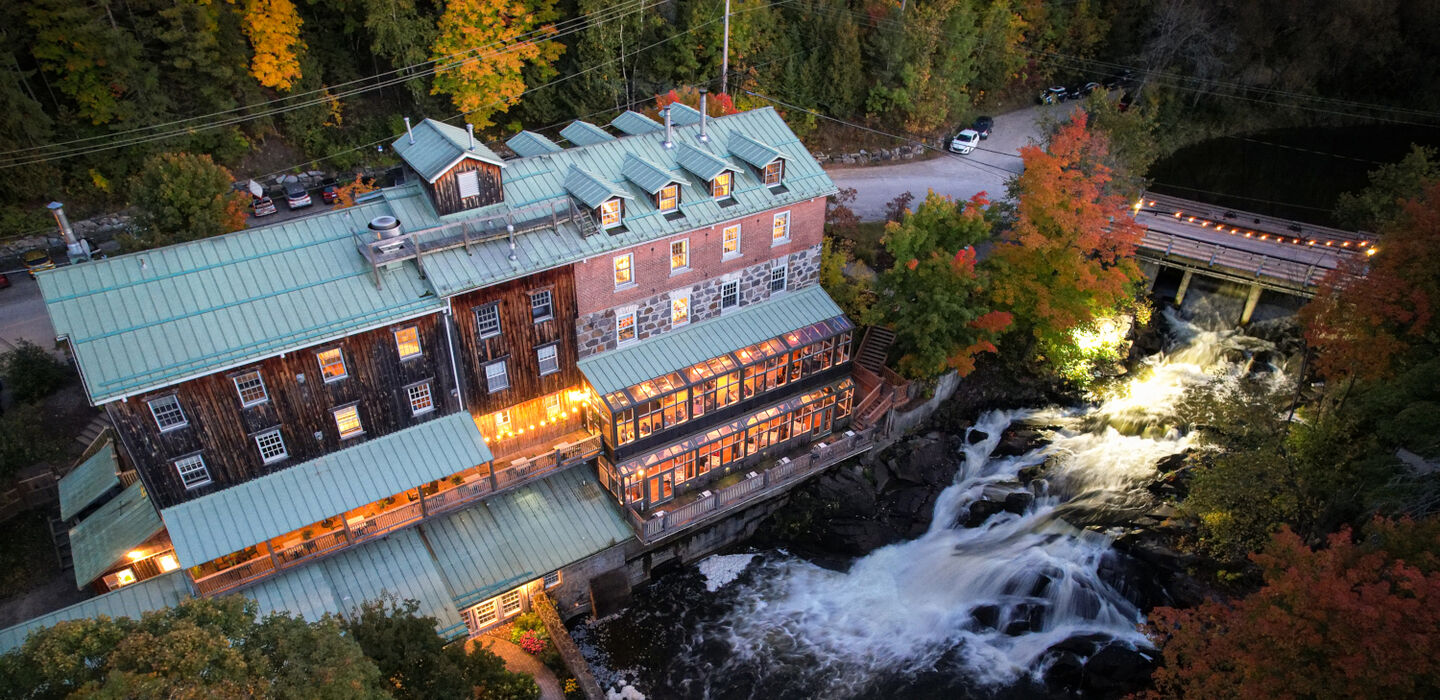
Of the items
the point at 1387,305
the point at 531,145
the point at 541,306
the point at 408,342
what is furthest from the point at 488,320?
the point at 1387,305

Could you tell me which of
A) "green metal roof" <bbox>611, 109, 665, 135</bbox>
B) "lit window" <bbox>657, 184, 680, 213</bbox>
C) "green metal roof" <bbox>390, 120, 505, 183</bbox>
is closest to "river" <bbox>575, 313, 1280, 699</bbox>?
"lit window" <bbox>657, 184, 680, 213</bbox>

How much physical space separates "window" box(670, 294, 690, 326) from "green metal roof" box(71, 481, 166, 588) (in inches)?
769

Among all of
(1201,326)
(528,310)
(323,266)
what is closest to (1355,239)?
(1201,326)

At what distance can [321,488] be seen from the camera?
28.7m

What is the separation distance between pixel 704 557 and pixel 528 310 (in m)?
13.6

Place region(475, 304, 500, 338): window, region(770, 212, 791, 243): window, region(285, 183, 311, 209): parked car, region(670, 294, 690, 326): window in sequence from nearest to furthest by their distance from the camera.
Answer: region(475, 304, 500, 338): window
region(670, 294, 690, 326): window
region(770, 212, 791, 243): window
region(285, 183, 311, 209): parked car

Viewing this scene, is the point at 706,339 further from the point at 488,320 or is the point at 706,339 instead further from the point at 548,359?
the point at 488,320

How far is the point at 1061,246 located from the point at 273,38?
149 ft

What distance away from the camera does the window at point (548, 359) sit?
3241cm

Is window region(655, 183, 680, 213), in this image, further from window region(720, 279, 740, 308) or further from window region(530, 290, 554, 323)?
window region(530, 290, 554, 323)

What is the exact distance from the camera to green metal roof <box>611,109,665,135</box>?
119ft

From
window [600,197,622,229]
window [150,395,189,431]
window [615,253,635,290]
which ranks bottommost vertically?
window [150,395,189,431]

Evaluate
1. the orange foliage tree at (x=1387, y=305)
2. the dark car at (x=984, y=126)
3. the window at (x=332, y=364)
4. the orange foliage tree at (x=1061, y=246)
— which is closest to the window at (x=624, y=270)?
the window at (x=332, y=364)

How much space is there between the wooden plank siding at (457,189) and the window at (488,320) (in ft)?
13.0
